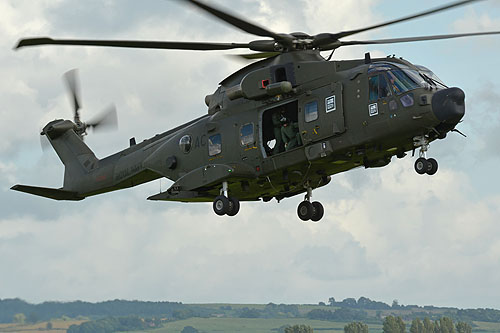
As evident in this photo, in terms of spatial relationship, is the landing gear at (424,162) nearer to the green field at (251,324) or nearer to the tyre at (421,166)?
the tyre at (421,166)

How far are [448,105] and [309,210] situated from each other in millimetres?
6235

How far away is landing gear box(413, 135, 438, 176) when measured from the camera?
1980 cm

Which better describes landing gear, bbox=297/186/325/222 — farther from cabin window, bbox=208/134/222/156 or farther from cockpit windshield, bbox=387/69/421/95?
cockpit windshield, bbox=387/69/421/95

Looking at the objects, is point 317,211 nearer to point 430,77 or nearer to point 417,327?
point 430,77

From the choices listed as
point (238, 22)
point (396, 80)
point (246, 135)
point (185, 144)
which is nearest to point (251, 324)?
point (185, 144)

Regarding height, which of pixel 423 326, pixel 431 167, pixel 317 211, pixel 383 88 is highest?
pixel 423 326

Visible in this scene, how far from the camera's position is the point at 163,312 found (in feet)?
270

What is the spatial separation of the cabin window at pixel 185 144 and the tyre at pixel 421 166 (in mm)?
7217

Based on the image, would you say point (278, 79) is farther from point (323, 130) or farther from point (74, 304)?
point (74, 304)

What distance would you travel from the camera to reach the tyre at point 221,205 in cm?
2236

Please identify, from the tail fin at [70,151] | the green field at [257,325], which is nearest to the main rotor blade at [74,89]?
the tail fin at [70,151]

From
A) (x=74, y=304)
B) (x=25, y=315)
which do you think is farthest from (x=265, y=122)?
(x=74, y=304)

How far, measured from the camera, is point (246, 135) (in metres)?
22.6

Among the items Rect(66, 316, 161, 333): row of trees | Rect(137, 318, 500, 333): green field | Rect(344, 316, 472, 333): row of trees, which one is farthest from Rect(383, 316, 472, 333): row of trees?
Rect(66, 316, 161, 333): row of trees
